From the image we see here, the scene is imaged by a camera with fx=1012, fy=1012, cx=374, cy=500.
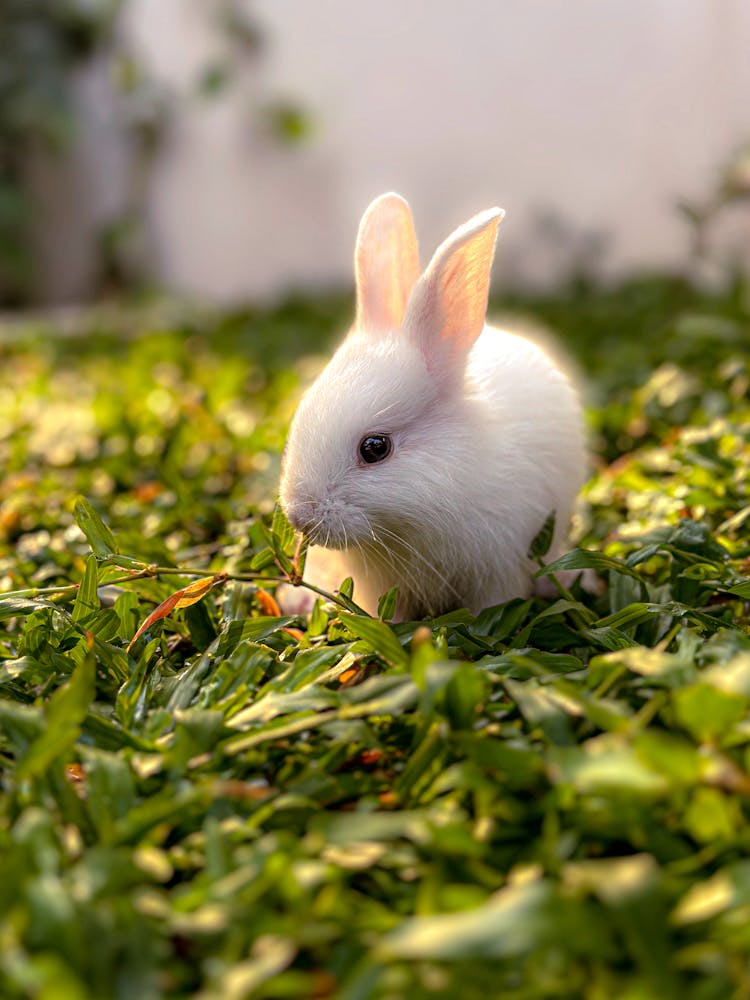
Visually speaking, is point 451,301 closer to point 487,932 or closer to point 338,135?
point 487,932

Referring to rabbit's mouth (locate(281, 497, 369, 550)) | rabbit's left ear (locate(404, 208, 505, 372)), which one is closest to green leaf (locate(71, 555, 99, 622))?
rabbit's mouth (locate(281, 497, 369, 550))

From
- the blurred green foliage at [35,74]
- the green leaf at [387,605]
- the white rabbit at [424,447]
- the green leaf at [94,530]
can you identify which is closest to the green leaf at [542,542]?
the white rabbit at [424,447]

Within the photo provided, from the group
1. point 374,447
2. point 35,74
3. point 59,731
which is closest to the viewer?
point 59,731

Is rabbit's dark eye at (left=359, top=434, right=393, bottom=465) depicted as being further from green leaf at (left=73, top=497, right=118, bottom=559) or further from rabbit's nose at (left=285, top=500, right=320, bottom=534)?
green leaf at (left=73, top=497, right=118, bottom=559)

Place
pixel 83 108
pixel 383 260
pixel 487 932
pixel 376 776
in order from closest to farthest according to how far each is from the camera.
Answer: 1. pixel 487 932
2. pixel 376 776
3. pixel 383 260
4. pixel 83 108

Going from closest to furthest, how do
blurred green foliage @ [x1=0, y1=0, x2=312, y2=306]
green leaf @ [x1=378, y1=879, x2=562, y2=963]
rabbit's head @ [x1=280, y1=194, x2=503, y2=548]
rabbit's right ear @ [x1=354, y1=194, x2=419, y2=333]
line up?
green leaf @ [x1=378, y1=879, x2=562, y2=963]
rabbit's head @ [x1=280, y1=194, x2=503, y2=548]
rabbit's right ear @ [x1=354, y1=194, x2=419, y2=333]
blurred green foliage @ [x1=0, y1=0, x2=312, y2=306]

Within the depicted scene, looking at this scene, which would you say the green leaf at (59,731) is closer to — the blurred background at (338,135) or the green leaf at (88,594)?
the green leaf at (88,594)

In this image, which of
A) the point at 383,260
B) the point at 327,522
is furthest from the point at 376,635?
the point at 383,260
